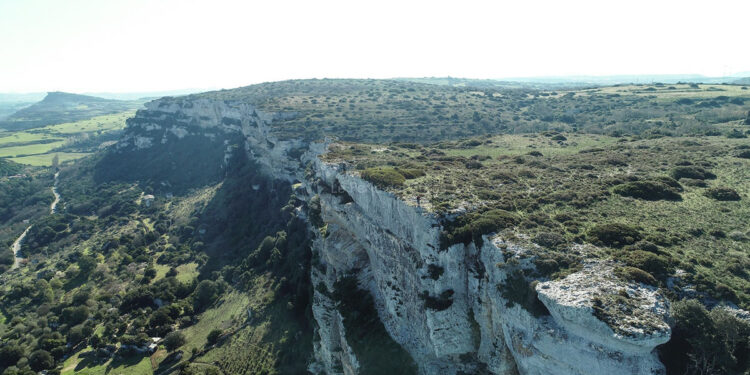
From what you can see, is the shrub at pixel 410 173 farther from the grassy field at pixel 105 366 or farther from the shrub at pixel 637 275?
the grassy field at pixel 105 366

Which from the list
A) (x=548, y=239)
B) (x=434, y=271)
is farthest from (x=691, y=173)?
(x=434, y=271)

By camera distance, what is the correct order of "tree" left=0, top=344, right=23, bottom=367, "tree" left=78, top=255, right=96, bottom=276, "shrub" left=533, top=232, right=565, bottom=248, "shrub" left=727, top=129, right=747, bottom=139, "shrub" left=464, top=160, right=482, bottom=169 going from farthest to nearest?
"tree" left=78, top=255, right=96, bottom=276, "tree" left=0, top=344, right=23, bottom=367, "shrub" left=727, top=129, right=747, bottom=139, "shrub" left=464, top=160, right=482, bottom=169, "shrub" left=533, top=232, right=565, bottom=248

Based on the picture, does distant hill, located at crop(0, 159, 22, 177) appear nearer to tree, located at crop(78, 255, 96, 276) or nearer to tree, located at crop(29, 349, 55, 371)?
tree, located at crop(78, 255, 96, 276)

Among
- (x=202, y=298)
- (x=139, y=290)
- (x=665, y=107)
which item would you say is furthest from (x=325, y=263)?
(x=665, y=107)

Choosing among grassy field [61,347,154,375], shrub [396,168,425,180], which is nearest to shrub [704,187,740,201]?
shrub [396,168,425,180]

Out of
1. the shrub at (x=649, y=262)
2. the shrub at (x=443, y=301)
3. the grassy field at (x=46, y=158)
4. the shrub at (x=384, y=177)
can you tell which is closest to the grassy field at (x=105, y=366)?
the shrub at (x=384, y=177)

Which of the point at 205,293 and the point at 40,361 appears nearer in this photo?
the point at 40,361

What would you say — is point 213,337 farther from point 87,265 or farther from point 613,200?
point 613,200
